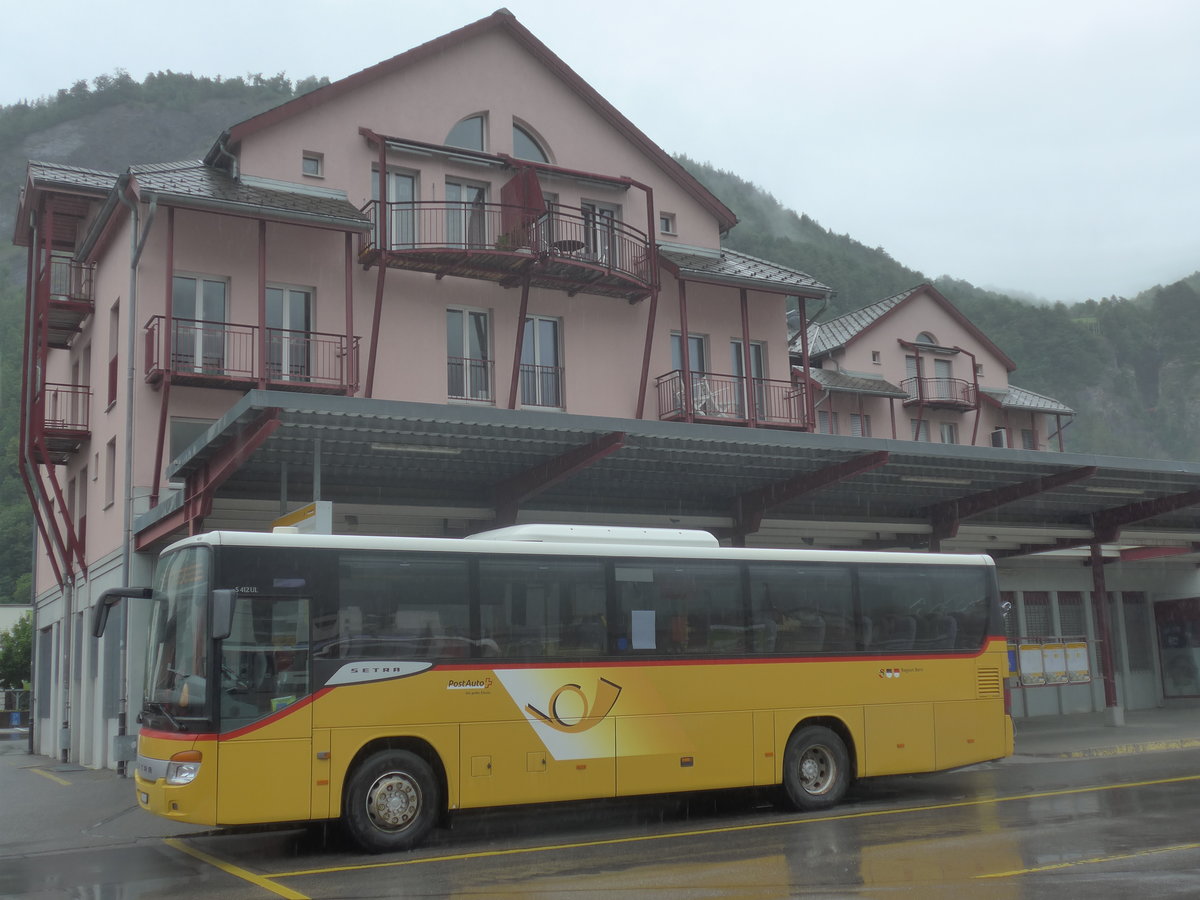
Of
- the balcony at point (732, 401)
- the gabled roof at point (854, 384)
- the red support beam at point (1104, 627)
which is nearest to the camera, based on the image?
the red support beam at point (1104, 627)

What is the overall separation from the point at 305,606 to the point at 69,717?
1710 cm

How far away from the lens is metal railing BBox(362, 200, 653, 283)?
77.5 ft

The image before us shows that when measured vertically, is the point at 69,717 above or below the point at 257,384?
below

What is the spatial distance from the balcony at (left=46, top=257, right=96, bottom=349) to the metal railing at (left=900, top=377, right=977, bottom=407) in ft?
100.0

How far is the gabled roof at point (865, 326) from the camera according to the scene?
153ft

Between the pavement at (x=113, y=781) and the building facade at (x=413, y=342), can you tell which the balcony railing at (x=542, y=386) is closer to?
the building facade at (x=413, y=342)

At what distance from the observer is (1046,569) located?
93.8 ft

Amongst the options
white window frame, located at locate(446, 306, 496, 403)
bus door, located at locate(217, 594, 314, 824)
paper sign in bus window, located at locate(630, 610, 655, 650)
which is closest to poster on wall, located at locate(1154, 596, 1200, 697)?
white window frame, located at locate(446, 306, 496, 403)

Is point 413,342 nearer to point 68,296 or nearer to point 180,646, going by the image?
point 68,296

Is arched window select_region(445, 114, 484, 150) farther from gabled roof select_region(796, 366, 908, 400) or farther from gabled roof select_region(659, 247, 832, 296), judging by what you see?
gabled roof select_region(796, 366, 908, 400)

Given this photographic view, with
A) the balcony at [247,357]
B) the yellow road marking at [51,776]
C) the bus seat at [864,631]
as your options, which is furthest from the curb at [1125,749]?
the yellow road marking at [51,776]

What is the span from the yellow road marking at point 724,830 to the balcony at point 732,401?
12954 mm

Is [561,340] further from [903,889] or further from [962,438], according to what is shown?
[962,438]

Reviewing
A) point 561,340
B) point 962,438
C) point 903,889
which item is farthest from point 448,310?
point 962,438
